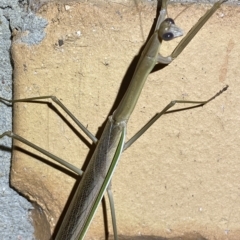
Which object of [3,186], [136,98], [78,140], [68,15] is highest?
[68,15]

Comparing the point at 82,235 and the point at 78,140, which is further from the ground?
the point at 78,140

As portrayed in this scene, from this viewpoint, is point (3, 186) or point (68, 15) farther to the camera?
point (3, 186)

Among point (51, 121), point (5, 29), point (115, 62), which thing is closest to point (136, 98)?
point (115, 62)

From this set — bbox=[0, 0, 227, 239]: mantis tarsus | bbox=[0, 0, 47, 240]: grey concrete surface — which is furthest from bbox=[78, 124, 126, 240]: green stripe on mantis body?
bbox=[0, 0, 47, 240]: grey concrete surface

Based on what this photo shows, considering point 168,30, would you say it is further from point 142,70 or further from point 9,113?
point 9,113

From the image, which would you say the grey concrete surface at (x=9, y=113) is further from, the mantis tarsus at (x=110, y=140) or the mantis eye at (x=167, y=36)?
the mantis eye at (x=167, y=36)

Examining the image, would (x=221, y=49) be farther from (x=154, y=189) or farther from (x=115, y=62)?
(x=154, y=189)
